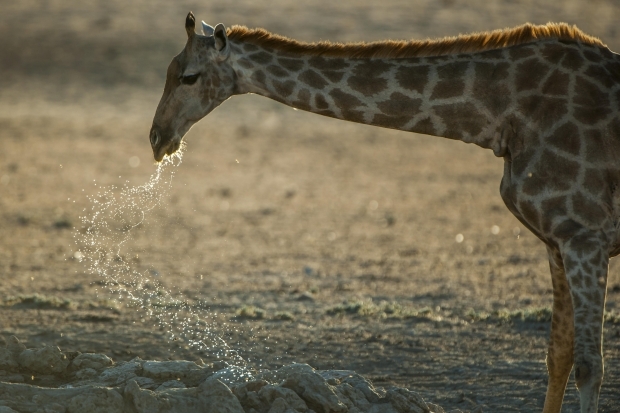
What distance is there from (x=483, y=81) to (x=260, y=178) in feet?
31.8

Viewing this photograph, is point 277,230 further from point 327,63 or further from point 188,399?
point 188,399

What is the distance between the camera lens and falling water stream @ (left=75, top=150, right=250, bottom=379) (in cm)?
710

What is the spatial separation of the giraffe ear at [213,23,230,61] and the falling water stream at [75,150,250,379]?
742 millimetres

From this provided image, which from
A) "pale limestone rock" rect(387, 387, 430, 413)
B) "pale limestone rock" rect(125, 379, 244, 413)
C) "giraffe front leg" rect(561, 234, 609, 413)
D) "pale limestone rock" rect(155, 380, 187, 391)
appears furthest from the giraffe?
"pale limestone rock" rect(125, 379, 244, 413)

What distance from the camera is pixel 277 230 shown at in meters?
12.1

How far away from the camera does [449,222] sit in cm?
1262

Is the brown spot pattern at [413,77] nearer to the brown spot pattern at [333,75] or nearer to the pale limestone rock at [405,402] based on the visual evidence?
the brown spot pattern at [333,75]

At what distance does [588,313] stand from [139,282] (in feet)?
16.9

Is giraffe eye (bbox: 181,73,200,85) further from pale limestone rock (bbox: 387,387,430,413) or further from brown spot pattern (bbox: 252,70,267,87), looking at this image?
pale limestone rock (bbox: 387,387,430,413)

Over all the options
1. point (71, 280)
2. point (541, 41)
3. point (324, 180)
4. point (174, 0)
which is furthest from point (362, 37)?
point (541, 41)

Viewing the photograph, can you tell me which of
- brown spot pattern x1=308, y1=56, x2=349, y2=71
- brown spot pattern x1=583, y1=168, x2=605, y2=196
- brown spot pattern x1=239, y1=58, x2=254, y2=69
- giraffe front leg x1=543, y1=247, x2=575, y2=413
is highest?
brown spot pattern x1=308, y1=56, x2=349, y2=71

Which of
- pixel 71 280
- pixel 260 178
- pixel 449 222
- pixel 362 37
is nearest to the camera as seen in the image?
pixel 71 280

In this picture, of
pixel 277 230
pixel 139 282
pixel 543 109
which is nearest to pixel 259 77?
pixel 543 109

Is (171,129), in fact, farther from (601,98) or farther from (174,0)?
(174,0)
